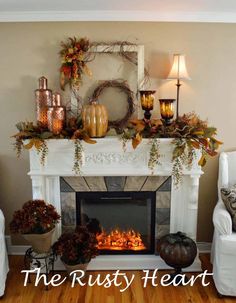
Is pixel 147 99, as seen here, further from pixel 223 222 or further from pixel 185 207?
pixel 223 222

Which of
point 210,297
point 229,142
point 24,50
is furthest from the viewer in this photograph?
point 229,142

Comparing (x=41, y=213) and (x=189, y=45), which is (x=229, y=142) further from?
(x=41, y=213)

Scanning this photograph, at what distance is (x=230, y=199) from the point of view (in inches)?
98.4

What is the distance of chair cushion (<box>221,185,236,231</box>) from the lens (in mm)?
2461

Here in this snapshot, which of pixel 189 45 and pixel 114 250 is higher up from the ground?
pixel 189 45

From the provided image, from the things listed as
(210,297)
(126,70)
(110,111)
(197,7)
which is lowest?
(210,297)

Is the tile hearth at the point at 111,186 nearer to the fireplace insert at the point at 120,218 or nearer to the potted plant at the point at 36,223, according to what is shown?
the fireplace insert at the point at 120,218

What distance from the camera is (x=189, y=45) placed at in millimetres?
2721

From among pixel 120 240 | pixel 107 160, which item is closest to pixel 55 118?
pixel 107 160

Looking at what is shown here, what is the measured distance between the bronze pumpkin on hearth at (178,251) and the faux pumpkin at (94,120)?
108 centimetres

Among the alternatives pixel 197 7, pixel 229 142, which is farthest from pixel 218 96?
pixel 197 7

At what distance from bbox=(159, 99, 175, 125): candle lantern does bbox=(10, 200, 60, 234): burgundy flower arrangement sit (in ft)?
4.04

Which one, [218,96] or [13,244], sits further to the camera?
[13,244]

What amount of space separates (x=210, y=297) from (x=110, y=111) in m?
1.80
